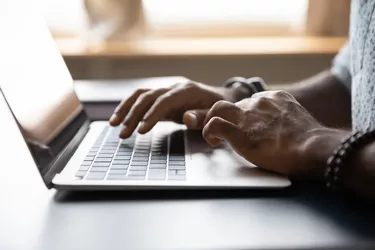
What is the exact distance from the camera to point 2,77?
624 mm

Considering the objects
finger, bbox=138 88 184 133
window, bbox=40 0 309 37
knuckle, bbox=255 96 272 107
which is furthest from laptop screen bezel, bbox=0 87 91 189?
window, bbox=40 0 309 37

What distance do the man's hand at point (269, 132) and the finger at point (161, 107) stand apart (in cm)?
13

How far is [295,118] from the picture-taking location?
68cm

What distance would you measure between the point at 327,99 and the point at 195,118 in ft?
1.04

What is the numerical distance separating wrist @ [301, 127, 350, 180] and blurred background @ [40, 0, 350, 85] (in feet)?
2.80

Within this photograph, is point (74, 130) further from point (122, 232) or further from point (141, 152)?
point (122, 232)

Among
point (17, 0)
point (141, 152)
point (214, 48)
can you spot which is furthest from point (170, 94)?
point (214, 48)

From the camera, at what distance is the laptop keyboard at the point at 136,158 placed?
0.63 meters

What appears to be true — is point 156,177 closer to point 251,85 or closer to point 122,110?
point 122,110

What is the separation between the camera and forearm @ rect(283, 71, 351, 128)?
96cm

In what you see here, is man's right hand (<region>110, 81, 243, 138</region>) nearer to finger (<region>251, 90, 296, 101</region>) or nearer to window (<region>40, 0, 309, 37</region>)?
finger (<region>251, 90, 296, 101</region>)

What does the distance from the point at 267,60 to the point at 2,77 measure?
1001 mm

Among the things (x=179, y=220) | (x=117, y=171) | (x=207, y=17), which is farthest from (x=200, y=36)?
(x=179, y=220)

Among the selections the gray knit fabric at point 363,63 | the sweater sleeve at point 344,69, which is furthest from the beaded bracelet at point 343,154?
the sweater sleeve at point 344,69
